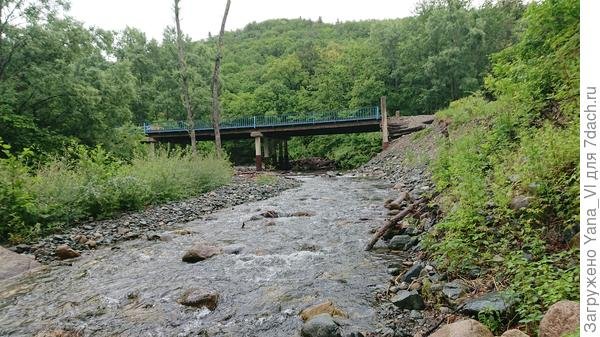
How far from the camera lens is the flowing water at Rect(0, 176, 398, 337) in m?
4.35

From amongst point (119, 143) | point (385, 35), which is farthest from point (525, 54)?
point (385, 35)

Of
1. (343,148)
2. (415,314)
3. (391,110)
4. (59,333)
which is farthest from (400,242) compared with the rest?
(391,110)

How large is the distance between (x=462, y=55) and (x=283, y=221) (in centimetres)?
3507

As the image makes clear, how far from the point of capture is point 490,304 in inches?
135

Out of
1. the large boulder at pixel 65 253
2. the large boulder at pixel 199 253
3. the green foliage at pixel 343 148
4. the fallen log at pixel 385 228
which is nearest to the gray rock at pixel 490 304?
the fallen log at pixel 385 228

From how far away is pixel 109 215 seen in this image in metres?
Result: 10.6

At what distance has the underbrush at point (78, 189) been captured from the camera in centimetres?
831

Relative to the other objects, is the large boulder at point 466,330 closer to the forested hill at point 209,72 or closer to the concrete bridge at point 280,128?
the forested hill at point 209,72

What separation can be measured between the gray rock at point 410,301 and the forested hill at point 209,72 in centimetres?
1668

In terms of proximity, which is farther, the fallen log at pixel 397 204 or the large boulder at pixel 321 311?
the fallen log at pixel 397 204

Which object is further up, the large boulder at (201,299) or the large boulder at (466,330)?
the large boulder at (466,330)

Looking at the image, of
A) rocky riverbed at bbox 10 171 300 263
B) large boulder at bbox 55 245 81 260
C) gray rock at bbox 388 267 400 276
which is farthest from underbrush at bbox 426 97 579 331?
large boulder at bbox 55 245 81 260

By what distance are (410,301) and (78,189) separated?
30.5ft

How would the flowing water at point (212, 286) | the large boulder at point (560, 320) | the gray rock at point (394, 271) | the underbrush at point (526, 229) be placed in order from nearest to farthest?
1. the large boulder at point (560, 320)
2. the underbrush at point (526, 229)
3. the flowing water at point (212, 286)
4. the gray rock at point (394, 271)
